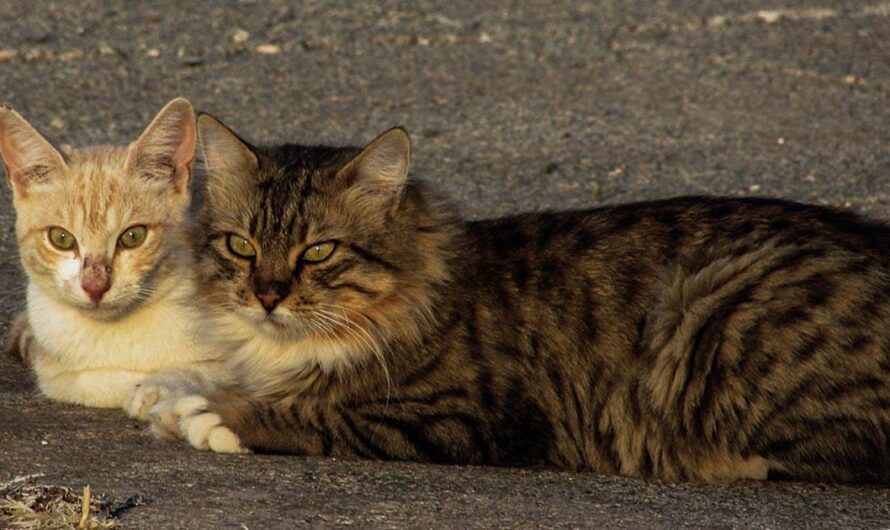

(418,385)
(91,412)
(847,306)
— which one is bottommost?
(91,412)

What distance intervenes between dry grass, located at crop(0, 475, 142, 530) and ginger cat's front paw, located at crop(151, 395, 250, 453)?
0.65m

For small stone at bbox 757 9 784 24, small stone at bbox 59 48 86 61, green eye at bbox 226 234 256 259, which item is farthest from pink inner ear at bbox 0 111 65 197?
small stone at bbox 757 9 784 24

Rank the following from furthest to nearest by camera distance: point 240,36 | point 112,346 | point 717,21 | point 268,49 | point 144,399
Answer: point 717,21 → point 240,36 → point 268,49 → point 112,346 → point 144,399

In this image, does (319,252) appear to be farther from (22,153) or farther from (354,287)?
(22,153)

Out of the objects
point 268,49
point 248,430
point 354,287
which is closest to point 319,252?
point 354,287

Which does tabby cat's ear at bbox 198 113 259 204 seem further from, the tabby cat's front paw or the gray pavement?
the gray pavement

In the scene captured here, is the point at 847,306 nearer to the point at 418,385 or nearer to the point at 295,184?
the point at 418,385

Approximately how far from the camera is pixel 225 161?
503cm

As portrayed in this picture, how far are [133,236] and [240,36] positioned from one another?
522 cm

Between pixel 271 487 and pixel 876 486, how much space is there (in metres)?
1.90

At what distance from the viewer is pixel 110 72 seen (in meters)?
9.73

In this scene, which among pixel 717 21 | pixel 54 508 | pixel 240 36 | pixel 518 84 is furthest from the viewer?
pixel 717 21

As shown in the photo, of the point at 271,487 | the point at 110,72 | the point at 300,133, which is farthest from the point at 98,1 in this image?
the point at 271,487

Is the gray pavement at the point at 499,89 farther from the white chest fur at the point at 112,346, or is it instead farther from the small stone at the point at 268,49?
the white chest fur at the point at 112,346
